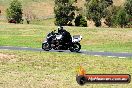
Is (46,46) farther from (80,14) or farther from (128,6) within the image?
(128,6)

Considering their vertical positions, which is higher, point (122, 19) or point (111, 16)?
point (111, 16)

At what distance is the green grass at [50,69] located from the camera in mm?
18469

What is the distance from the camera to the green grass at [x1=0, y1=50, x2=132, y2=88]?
60.6 feet

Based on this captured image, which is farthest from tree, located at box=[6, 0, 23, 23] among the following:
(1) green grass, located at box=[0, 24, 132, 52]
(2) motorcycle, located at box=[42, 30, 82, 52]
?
(2) motorcycle, located at box=[42, 30, 82, 52]

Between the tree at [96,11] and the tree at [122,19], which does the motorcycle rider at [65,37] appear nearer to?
the tree at [122,19]

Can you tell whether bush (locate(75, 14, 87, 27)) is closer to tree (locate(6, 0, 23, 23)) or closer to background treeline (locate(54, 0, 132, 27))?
background treeline (locate(54, 0, 132, 27))

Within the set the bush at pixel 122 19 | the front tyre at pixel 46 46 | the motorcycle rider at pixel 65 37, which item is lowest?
the bush at pixel 122 19

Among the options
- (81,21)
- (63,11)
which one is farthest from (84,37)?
(63,11)

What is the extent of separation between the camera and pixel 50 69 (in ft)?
73.6

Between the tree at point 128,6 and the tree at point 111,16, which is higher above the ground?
the tree at point 128,6

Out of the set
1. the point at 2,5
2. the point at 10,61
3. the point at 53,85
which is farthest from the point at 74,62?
the point at 2,5

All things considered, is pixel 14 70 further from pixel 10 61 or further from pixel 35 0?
pixel 35 0

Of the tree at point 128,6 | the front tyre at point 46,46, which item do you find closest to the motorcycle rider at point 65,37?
the front tyre at point 46,46

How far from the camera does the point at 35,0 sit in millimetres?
146875
